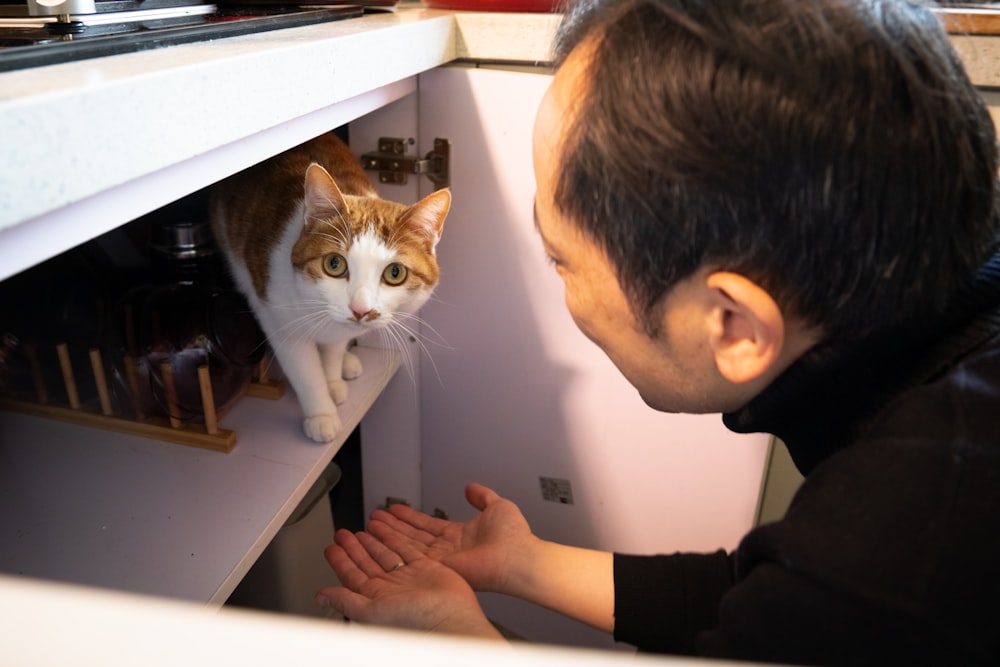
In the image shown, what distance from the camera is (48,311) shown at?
0.80m

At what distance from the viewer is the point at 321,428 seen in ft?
2.74

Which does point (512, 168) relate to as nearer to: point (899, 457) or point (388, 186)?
point (388, 186)

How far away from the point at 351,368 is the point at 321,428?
0.17 meters

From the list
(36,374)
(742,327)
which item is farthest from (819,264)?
(36,374)

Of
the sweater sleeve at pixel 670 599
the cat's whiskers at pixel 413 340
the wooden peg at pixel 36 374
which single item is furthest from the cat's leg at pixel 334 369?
the sweater sleeve at pixel 670 599

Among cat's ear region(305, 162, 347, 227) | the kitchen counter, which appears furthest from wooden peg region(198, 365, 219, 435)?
the kitchen counter

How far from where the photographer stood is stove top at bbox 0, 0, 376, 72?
1.38 feet

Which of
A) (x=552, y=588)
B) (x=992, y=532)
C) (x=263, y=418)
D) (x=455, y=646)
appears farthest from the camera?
(x=263, y=418)

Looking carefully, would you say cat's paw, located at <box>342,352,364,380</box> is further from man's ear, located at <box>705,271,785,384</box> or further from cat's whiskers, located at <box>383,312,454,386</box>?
man's ear, located at <box>705,271,785,384</box>

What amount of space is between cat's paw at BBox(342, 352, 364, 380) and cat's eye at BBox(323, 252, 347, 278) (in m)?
0.21

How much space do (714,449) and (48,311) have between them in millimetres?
893

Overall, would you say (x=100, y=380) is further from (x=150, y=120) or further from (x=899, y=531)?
(x=899, y=531)

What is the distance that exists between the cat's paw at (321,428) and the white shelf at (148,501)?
11 millimetres

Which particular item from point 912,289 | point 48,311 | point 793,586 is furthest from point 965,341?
point 48,311
